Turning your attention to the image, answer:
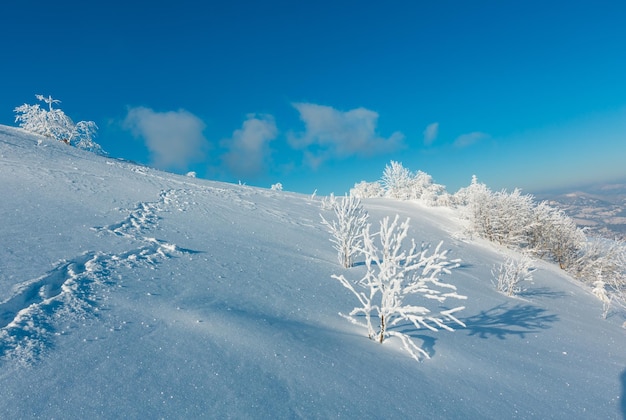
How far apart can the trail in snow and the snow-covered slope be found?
0.07 ft

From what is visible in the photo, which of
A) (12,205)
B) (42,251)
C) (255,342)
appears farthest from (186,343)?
(12,205)

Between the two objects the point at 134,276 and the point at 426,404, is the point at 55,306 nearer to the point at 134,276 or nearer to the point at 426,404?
the point at 134,276

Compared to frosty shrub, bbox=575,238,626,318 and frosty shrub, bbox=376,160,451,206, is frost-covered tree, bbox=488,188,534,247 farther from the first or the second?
frosty shrub, bbox=376,160,451,206

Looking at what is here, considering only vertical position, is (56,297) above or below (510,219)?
below

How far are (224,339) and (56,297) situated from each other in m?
2.05

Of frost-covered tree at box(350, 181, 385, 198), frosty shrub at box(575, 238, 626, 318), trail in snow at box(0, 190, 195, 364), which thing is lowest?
frosty shrub at box(575, 238, 626, 318)

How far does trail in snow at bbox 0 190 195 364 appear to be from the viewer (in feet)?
9.36

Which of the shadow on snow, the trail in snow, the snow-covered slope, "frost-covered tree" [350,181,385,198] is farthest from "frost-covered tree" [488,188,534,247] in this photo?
"frost-covered tree" [350,181,385,198]

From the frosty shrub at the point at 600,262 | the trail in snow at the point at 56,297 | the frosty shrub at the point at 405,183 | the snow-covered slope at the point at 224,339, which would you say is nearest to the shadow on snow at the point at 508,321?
the snow-covered slope at the point at 224,339

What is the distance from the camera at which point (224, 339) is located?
348 cm

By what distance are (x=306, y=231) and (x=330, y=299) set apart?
17.6ft

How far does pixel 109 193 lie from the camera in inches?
380

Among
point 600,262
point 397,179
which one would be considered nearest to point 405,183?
point 397,179

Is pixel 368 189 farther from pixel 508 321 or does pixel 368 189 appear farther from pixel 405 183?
pixel 508 321
